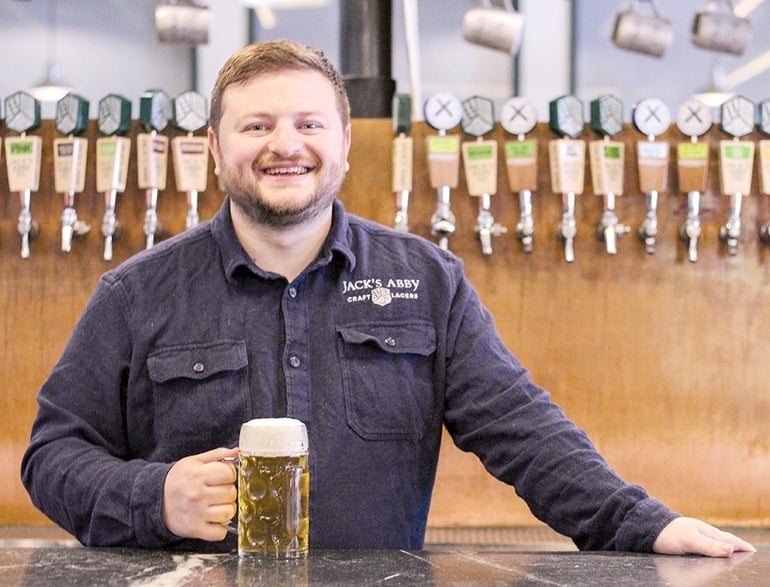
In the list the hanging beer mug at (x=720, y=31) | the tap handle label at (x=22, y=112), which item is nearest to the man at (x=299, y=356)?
the tap handle label at (x=22, y=112)

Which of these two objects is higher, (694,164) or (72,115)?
(72,115)

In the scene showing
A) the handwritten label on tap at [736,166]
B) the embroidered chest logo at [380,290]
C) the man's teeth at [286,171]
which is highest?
the handwritten label on tap at [736,166]

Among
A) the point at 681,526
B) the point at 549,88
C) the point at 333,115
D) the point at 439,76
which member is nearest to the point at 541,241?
the point at 333,115

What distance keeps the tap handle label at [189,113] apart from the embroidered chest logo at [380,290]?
911 millimetres

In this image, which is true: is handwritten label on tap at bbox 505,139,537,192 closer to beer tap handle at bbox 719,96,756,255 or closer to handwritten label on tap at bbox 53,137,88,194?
beer tap handle at bbox 719,96,756,255

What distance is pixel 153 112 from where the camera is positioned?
8.43 ft

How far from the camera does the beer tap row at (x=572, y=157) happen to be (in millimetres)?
2566

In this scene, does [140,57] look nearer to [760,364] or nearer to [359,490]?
[760,364]

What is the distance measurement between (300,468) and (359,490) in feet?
1.35

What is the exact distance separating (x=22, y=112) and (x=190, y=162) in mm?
410

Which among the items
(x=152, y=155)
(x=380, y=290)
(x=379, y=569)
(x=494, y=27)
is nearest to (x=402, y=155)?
(x=494, y=27)

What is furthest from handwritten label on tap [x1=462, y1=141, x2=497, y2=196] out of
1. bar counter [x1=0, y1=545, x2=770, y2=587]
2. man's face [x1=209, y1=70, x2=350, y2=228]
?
bar counter [x1=0, y1=545, x2=770, y2=587]

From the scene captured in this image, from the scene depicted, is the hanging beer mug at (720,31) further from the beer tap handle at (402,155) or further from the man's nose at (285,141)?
the man's nose at (285,141)

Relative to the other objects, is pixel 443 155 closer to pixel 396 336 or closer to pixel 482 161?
pixel 482 161
